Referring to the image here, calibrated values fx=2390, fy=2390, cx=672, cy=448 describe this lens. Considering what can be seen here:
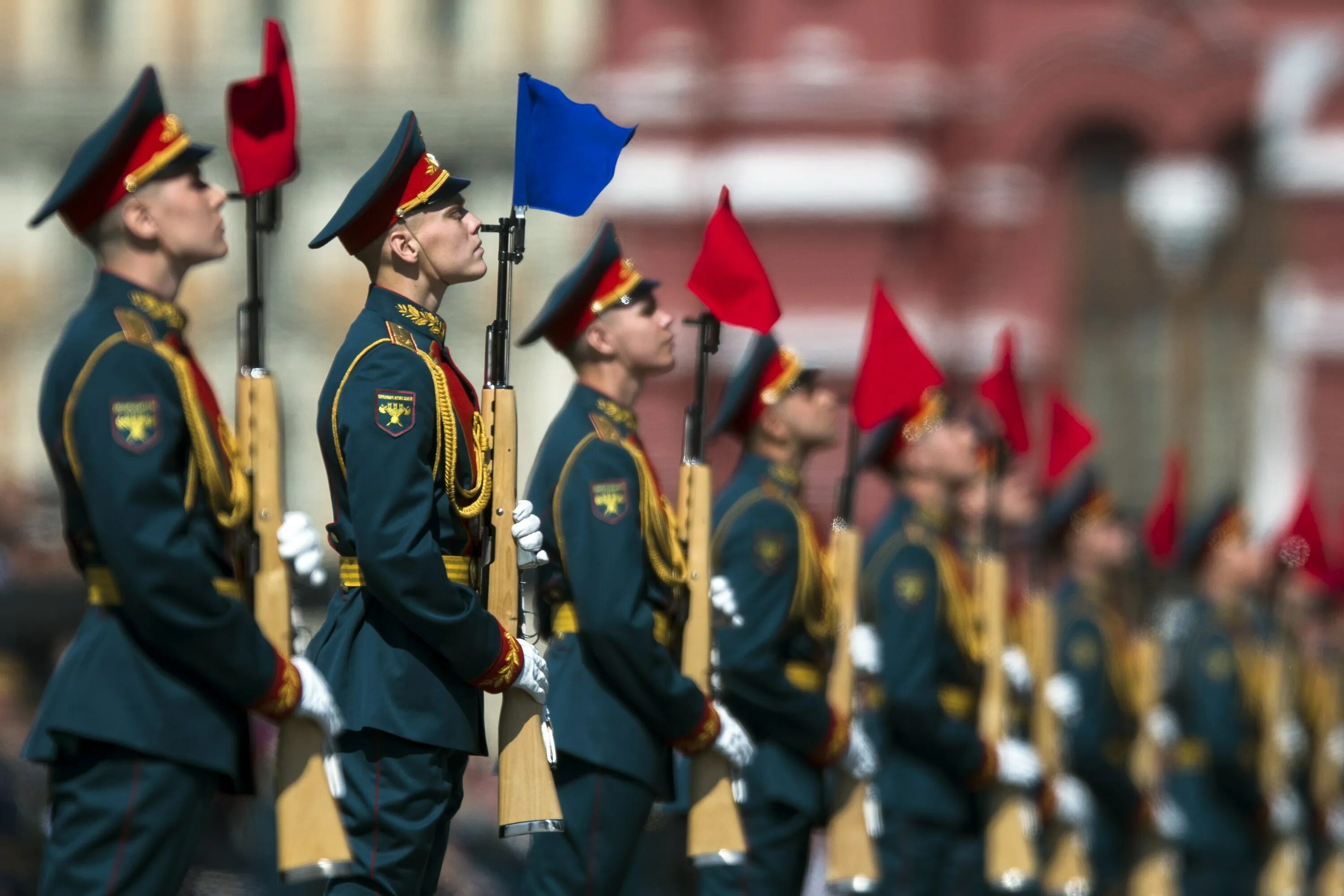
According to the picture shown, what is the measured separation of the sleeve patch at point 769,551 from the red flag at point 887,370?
2.18ft

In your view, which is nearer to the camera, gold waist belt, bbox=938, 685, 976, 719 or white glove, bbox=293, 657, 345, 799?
white glove, bbox=293, 657, 345, 799

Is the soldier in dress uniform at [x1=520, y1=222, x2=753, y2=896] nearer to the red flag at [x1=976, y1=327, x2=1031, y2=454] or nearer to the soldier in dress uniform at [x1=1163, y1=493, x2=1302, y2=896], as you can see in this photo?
the red flag at [x1=976, y1=327, x2=1031, y2=454]

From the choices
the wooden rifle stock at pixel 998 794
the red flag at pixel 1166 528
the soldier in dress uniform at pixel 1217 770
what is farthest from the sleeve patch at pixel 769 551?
the red flag at pixel 1166 528

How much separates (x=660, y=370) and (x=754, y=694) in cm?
101

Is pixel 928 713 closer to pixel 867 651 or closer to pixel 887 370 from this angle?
pixel 867 651

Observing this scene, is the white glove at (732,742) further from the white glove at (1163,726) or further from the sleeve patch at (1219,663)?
the sleeve patch at (1219,663)

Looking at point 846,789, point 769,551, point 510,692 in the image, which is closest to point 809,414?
point 769,551

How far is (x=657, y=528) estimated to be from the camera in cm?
607

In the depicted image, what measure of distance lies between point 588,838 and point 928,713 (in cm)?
213

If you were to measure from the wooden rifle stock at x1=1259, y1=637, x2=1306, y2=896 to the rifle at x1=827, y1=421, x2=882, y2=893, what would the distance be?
4.00m

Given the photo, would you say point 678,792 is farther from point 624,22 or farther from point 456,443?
point 624,22

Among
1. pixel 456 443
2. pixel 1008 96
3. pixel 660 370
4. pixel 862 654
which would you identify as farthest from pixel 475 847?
pixel 1008 96

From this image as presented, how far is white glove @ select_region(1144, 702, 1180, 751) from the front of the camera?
33.1 ft

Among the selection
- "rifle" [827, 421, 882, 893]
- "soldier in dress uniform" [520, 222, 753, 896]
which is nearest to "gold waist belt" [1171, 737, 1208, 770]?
"rifle" [827, 421, 882, 893]
